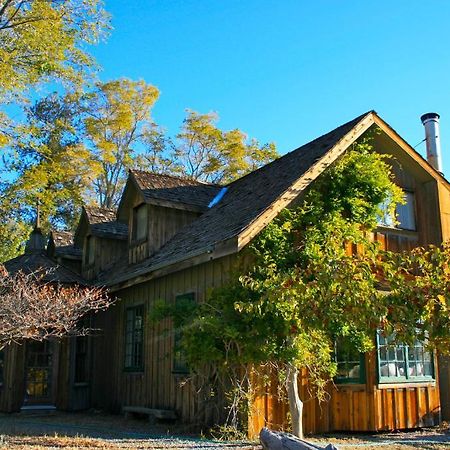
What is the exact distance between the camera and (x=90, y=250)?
18688 mm

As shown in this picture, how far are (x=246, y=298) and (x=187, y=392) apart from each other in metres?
3.00

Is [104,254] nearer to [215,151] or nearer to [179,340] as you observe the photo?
[179,340]

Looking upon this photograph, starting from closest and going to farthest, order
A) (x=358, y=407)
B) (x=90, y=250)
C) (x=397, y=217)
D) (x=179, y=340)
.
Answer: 1. (x=358, y=407)
2. (x=179, y=340)
3. (x=397, y=217)
4. (x=90, y=250)

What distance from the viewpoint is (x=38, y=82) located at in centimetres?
1795

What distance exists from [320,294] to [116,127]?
26852 millimetres

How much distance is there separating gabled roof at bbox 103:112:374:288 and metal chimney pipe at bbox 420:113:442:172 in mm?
3363

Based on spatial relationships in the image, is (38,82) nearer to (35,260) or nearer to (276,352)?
(35,260)

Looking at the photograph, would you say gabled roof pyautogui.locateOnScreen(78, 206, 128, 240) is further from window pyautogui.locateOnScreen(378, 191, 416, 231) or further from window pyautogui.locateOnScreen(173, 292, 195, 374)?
window pyautogui.locateOnScreen(378, 191, 416, 231)

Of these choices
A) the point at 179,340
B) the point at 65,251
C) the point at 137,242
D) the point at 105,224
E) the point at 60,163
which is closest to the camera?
the point at 179,340

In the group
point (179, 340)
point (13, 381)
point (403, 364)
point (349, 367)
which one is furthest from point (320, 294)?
point (13, 381)

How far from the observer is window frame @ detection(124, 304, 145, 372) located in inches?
577

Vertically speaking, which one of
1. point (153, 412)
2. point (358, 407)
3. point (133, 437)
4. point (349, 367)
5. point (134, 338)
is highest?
point (134, 338)

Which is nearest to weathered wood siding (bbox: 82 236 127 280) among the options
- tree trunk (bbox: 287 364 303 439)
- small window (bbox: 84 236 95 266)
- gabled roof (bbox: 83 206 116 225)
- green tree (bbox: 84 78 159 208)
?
small window (bbox: 84 236 95 266)

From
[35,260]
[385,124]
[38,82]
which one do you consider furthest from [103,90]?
[385,124]
